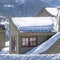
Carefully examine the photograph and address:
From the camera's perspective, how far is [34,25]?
18.8 meters

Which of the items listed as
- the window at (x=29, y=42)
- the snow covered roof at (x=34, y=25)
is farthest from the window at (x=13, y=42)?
the window at (x=29, y=42)

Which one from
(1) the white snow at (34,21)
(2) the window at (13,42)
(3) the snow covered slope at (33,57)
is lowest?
(2) the window at (13,42)

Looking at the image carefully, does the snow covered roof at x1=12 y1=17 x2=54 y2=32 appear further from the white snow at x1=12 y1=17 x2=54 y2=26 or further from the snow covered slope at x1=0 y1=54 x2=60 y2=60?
the snow covered slope at x1=0 y1=54 x2=60 y2=60

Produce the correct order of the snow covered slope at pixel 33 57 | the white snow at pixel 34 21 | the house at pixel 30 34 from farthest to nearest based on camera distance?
the white snow at pixel 34 21
the house at pixel 30 34
the snow covered slope at pixel 33 57

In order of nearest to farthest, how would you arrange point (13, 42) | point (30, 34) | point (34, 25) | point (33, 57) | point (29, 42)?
point (33, 57), point (30, 34), point (29, 42), point (34, 25), point (13, 42)

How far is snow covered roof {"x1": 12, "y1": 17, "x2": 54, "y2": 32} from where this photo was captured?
722 inches

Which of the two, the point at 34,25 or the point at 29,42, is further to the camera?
the point at 34,25

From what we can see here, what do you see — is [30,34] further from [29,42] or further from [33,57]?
[33,57]

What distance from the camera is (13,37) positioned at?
64.0 ft

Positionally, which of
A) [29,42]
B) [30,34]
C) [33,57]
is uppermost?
[33,57]

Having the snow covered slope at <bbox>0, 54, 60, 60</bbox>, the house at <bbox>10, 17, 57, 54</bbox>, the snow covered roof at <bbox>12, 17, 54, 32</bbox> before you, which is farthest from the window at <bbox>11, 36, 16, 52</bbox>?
the snow covered slope at <bbox>0, 54, 60, 60</bbox>

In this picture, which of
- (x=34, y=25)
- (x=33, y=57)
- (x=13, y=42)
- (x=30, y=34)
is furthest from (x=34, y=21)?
(x=33, y=57)

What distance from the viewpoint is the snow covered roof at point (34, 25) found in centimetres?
1834

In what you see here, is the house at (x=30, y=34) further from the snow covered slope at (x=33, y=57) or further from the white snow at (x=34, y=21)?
the snow covered slope at (x=33, y=57)
